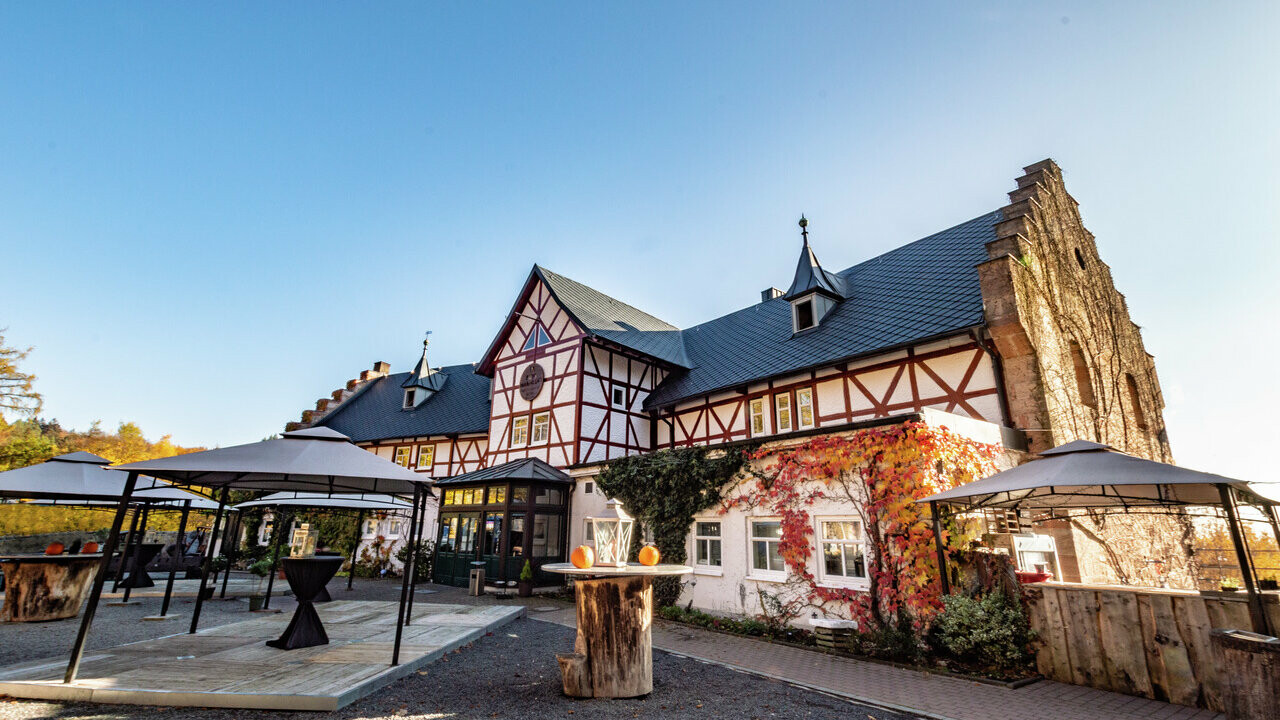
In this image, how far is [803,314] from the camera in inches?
637

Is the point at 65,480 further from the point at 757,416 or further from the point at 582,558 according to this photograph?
the point at 757,416

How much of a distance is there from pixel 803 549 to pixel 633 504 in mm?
4905

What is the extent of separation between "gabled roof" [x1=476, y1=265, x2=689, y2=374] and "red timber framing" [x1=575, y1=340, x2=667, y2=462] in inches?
21.5

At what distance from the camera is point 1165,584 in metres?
12.7

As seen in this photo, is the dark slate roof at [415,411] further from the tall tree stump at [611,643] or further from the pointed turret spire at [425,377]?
the tall tree stump at [611,643]

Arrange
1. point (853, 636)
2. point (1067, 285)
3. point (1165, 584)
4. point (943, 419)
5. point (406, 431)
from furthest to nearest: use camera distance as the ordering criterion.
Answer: point (406, 431), point (1067, 285), point (1165, 584), point (943, 419), point (853, 636)

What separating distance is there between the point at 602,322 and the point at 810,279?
6910 millimetres

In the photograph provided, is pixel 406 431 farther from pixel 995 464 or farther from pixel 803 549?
pixel 995 464

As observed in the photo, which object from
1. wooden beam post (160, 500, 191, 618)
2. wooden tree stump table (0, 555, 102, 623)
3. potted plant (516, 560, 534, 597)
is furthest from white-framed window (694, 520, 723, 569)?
wooden tree stump table (0, 555, 102, 623)

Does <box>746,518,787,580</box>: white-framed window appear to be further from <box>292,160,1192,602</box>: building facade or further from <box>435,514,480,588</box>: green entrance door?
<box>435,514,480,588</box>: green entrance door

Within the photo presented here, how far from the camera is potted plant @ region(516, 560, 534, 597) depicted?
48.4ft

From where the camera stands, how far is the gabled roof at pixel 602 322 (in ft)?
60.0

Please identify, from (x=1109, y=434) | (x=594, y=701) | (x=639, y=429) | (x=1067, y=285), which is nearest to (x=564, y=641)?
(x=594, y=701)

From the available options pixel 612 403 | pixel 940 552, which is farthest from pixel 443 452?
pixel 940 552
